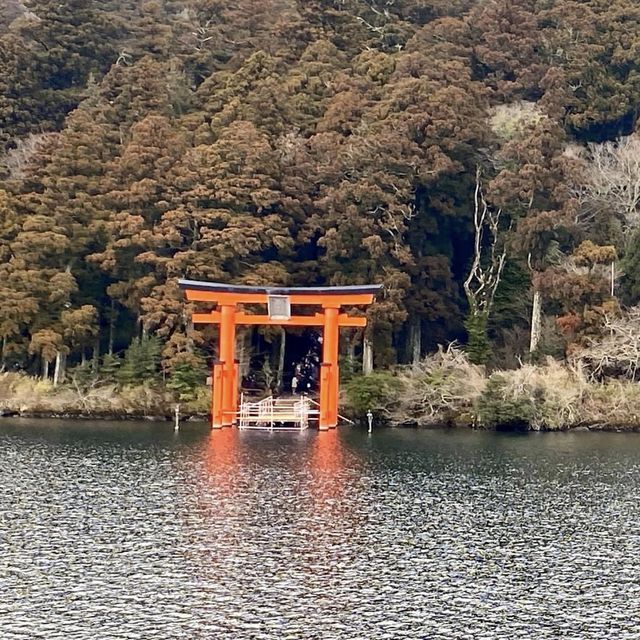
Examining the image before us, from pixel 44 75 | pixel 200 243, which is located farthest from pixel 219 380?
pixel 44 75

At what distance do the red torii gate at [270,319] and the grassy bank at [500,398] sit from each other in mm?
1967

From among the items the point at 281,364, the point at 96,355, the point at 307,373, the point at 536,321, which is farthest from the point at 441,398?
the point at 96,355

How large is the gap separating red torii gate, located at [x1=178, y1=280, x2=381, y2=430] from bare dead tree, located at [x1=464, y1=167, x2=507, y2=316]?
23.6ft

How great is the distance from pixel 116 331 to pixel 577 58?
22161 millimetres

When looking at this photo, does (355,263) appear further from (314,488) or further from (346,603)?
(346,603)

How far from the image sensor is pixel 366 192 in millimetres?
38188

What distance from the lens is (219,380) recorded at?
34031mm

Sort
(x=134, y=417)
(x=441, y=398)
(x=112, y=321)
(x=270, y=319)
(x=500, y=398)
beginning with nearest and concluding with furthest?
(x=500, y=398), (x=270, y=319), (x=441, y=398), (x=134, y=417), (x=112, y=321)

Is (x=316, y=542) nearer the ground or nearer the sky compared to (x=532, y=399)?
nearer the ground

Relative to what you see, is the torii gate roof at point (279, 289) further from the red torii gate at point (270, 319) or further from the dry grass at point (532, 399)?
the dry grass at point (532, 399)

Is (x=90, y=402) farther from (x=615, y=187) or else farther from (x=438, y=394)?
(x=615, y=187)

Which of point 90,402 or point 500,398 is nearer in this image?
point 500,398

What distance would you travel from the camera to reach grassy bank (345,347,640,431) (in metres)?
34.1

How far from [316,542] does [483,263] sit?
86.1ft
